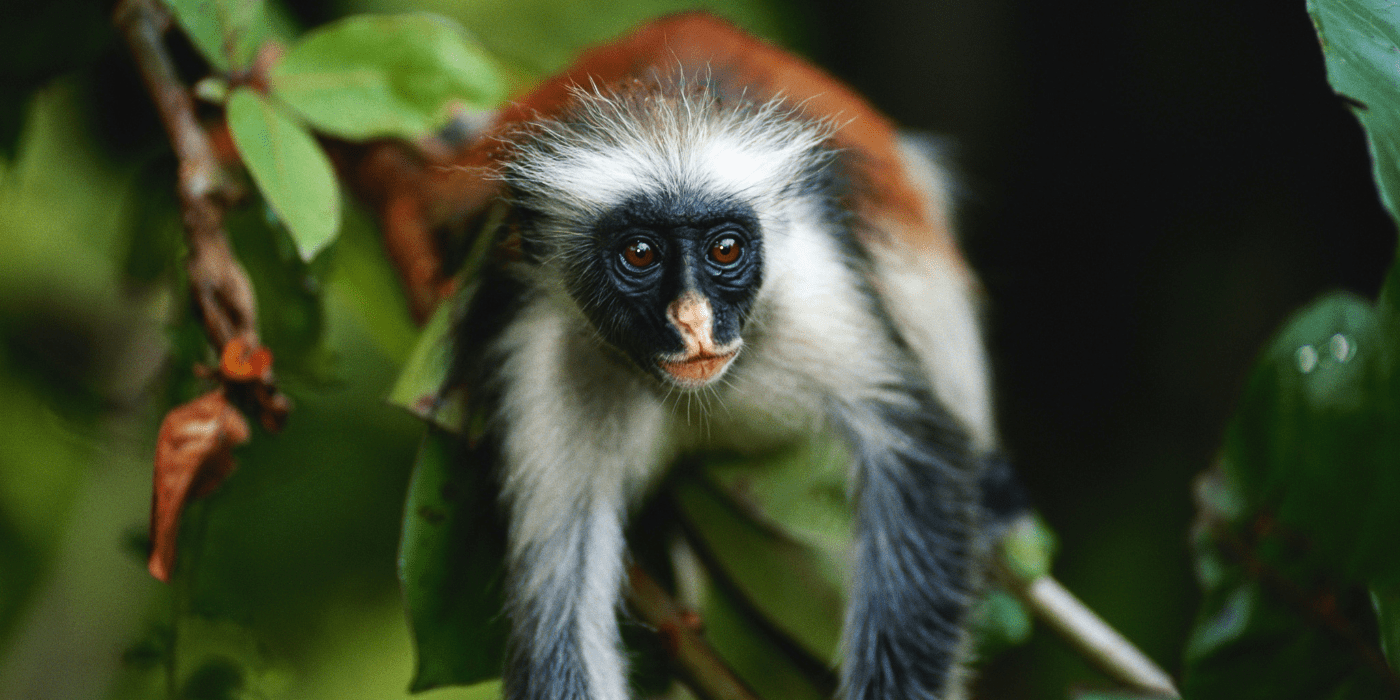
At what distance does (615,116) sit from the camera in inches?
56.6

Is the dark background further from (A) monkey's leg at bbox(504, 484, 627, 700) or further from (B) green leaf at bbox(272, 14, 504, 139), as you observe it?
(B) green leaf at bbox(272, 14, 504, 139)

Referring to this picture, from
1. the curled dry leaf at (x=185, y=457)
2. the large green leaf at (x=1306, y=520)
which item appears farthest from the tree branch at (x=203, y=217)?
the large green leaf at (x=1306, y=520)

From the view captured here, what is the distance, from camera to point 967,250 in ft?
11.0

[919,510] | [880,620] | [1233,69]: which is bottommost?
[880,620]

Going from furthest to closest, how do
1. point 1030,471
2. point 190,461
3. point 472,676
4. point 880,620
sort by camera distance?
point 1030,471 → point 880,620 → point 472,676 → point 190,461

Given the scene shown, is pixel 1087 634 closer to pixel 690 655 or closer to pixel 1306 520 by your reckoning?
pixel 1306 520

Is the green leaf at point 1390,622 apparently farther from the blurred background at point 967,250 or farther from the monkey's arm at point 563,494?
the blurred background at point 967,250

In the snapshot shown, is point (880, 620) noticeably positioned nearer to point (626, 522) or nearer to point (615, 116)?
point (626, 522)

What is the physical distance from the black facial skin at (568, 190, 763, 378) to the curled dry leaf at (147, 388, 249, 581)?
0.50m

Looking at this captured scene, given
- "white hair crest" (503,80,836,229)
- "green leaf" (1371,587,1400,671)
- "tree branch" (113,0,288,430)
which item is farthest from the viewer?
"white hair crest" (503,80,836,229)

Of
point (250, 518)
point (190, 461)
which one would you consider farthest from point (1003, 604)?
point (250, 518)

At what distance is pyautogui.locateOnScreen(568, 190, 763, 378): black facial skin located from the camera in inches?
51.4

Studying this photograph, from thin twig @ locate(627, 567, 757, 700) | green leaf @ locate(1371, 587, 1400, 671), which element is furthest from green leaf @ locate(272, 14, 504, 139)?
green leaf @ locate(1371, 587, 1400, 671)

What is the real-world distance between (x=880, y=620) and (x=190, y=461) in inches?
37.7
